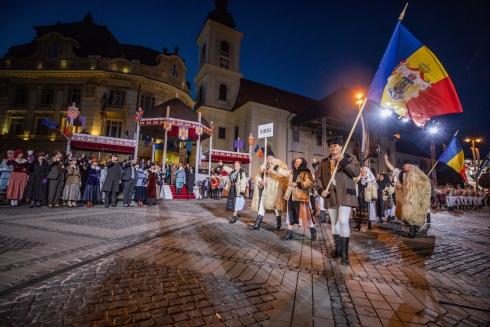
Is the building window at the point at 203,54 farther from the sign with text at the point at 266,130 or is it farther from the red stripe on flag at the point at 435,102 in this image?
the red stripe on flag at the point at 435,102

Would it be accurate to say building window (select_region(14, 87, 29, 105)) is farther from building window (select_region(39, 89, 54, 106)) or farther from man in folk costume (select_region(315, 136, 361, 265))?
man in folk costume (select_region(315, 136, 361, 265))

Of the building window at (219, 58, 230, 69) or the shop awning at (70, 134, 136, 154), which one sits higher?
the building window at (219, 58, 230, 69)

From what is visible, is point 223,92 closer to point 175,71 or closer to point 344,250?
point 175,71

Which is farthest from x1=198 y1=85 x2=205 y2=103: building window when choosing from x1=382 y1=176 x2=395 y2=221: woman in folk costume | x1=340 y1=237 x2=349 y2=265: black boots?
x1=340 y1=237 x2=349 y2=265: black boots

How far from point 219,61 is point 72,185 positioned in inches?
1092

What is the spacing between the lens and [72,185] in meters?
9.57

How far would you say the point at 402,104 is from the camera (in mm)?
5297

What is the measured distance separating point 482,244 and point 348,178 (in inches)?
183

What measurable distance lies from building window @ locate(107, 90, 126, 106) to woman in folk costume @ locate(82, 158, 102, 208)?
21.0 metres

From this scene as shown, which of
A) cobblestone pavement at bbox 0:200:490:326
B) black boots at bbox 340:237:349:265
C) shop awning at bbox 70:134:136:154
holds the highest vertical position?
shop awning at bbox 70:134:136:154

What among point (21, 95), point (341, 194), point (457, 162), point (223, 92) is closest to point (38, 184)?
point (341, 194)

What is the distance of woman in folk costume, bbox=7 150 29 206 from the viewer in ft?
29.8

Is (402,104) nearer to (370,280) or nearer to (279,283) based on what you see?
(370,280)

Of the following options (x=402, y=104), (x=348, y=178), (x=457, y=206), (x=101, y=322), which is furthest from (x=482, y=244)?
(x=457, y=206)
